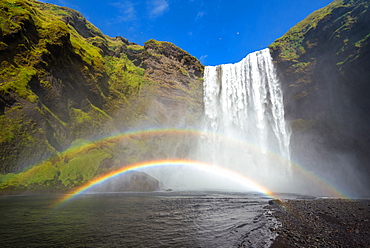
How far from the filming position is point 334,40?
3038 cm

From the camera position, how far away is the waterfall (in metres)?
35.2

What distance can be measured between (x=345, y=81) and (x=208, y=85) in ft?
82.5

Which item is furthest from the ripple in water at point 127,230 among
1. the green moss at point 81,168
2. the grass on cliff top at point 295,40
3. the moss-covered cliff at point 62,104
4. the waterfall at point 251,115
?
the grass on cliff top at point 295,40

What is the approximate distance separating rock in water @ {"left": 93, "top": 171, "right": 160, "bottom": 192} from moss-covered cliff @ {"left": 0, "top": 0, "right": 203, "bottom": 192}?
117 inches

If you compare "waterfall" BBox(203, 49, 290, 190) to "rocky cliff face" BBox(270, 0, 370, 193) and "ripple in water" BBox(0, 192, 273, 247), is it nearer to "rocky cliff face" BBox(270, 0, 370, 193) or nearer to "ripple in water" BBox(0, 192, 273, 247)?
"rocky cliff face" BBox(270, 0, 370, 193)

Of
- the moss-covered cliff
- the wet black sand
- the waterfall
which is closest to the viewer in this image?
the wet black sand

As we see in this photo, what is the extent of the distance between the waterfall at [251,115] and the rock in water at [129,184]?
62.9 ft

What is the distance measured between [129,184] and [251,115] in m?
26.9

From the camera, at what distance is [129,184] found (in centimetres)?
2100

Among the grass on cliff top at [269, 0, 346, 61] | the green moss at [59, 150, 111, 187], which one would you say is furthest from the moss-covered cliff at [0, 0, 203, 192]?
the grass on cliff top at [269, 0, 346, 61]

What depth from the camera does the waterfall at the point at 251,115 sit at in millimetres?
35219

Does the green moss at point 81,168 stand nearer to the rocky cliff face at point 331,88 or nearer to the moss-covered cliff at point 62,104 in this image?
the moss-covered cliff at point 62,104

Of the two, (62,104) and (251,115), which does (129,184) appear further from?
(251,115)

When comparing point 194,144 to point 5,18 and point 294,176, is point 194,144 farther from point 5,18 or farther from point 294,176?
point 5,18
